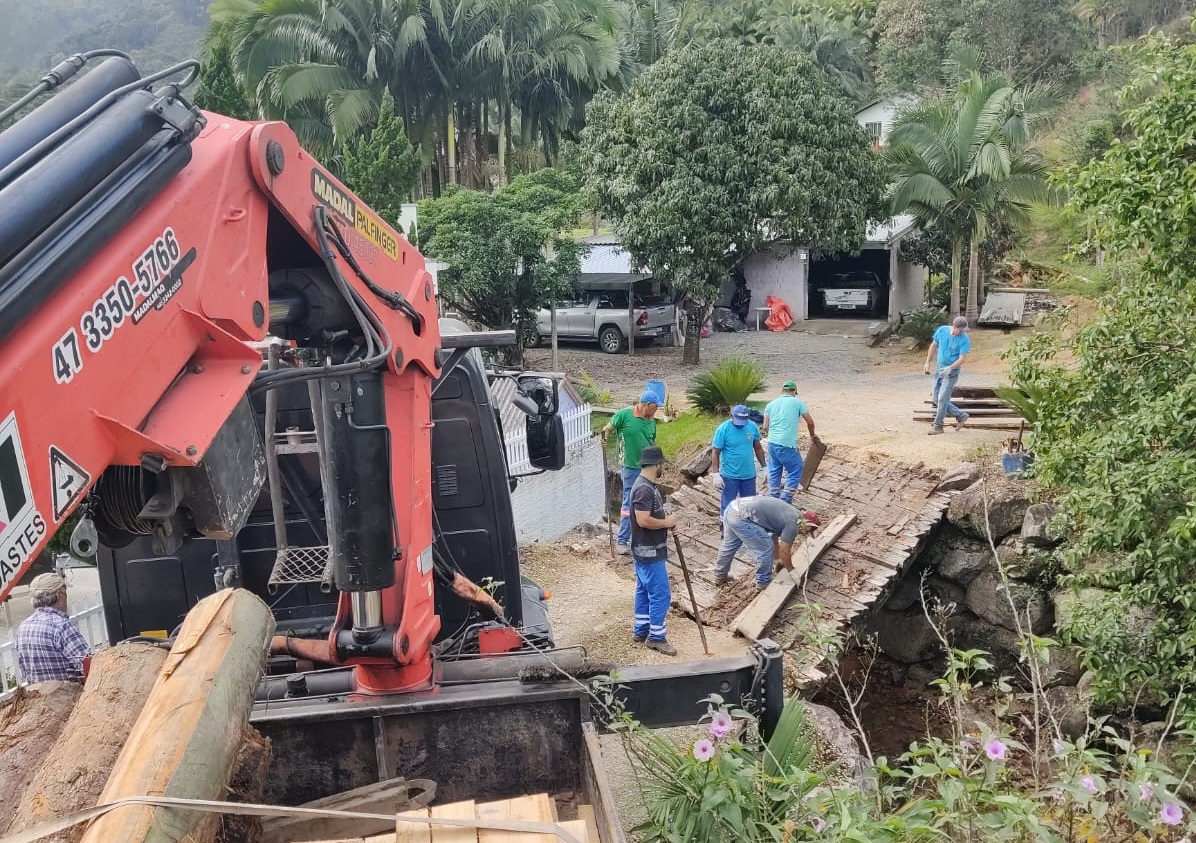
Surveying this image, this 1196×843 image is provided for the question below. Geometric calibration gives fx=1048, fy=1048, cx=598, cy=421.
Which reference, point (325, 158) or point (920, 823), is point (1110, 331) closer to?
point (920, 823)

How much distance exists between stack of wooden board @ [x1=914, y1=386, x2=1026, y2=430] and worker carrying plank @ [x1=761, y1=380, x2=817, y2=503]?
3.80 m

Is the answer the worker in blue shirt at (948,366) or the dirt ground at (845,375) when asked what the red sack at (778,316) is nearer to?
the dirt ground at (845,375)

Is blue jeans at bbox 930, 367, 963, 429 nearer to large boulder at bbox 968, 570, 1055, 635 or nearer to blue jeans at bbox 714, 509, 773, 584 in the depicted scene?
large boulder at bbox 968, 570, 1055, 635

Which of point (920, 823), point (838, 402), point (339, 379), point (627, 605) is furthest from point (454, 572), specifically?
point (838, 402)

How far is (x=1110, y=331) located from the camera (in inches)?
296

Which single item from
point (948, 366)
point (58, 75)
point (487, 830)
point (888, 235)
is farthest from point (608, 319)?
point (58, 75)

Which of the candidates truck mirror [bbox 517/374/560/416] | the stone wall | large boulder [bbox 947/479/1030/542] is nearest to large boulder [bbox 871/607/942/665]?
the stone wall

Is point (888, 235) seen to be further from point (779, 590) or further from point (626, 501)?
point (779, 590)

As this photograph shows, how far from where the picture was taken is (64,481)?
7.89 feet

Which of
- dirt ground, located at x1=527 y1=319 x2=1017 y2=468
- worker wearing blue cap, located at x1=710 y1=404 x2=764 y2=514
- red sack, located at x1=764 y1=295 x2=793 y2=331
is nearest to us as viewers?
worker wearing blue cap, located at x1=710 y1=404 x2=764 y2=514

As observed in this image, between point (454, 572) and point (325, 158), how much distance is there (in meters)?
24.2

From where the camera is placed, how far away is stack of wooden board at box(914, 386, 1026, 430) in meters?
13.4

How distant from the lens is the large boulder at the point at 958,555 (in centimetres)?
1098

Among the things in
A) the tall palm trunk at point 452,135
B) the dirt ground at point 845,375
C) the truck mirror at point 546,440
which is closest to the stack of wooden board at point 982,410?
the dirt ground at point 845,375
